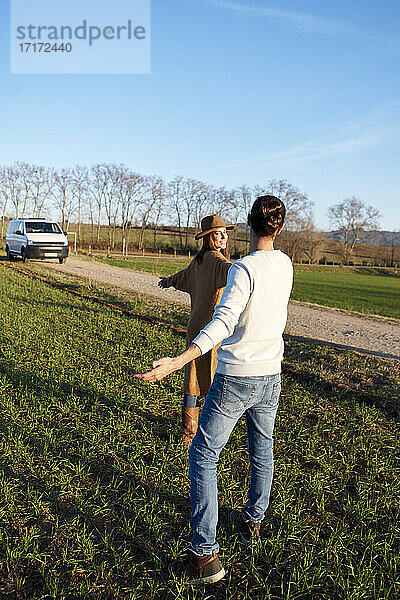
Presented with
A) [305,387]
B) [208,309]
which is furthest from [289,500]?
[305,387]

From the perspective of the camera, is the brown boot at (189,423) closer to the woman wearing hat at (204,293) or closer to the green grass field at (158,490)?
the woman wearing hat at (204,293)

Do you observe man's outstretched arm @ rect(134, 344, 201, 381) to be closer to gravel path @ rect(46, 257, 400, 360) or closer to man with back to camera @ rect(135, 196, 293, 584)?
man with back to camera @ rect(135, 196, 293, 584)

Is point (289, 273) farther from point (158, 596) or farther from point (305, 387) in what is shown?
point (305, 387)

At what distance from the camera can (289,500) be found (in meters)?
3.58

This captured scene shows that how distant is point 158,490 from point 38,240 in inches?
922

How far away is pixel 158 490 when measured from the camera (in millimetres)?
3668

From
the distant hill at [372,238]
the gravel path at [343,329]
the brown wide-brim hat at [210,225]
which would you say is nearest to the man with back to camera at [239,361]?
the brown wide-brim hat at [210,225]

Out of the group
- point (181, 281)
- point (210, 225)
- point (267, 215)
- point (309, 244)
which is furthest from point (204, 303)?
point (309, 244)

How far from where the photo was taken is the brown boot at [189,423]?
440 centimetres

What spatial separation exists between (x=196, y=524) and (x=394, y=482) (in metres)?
2.11

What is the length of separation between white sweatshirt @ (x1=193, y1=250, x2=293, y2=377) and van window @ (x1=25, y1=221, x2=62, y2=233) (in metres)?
24.8

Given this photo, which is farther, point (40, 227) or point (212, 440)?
point (40, 227)

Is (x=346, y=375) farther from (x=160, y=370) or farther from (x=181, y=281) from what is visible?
(x=160, y=370)

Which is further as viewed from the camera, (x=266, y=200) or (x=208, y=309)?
(x=208, y=309)
